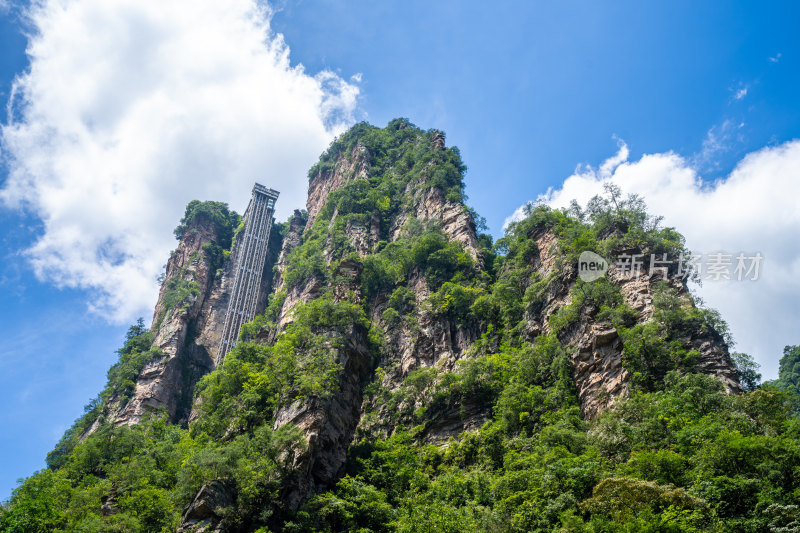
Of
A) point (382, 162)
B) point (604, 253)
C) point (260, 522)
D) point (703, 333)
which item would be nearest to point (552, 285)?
point (604, 253)

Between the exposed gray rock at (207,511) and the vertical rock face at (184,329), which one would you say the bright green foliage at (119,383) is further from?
the exposed gray rock at (207,511)

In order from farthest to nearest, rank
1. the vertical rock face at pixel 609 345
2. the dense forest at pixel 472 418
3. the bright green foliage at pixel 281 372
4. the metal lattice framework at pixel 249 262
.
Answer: the metal lattice framework at pixel 249 262
the bright green foliage at pixel 281 372
the vertical rock face at pixel 609 345
the dense forest at pixel 472 418

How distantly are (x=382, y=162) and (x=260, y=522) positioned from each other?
50449 millimetres


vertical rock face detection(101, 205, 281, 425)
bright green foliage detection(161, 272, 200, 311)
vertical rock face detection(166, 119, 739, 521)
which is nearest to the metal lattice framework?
vertical rock face detection(101, 205, 281, 425)

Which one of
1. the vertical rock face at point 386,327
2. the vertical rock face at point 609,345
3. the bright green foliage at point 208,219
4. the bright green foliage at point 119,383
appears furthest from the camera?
the bright green foliage at point 208,219

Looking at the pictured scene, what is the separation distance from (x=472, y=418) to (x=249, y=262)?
4363cm

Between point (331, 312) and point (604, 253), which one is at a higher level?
point (604, 253)

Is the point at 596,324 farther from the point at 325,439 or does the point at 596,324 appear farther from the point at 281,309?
the point at 281,309

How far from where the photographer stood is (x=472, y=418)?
33.1m

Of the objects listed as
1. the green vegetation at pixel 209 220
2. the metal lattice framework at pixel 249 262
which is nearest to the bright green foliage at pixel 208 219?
the green vegetation at pixel 209 220

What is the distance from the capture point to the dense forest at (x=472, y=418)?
19969 millimetres

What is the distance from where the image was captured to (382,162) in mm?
69125

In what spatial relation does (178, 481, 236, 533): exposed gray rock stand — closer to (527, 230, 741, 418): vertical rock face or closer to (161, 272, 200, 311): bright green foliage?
(527, 230, 741, 418): vertical rock face

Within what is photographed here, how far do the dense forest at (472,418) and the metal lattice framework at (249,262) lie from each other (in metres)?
10.3
